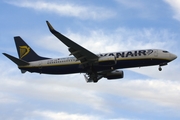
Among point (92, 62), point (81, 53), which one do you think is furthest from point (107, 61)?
point (81, 53)

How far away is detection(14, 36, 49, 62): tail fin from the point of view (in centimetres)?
7536

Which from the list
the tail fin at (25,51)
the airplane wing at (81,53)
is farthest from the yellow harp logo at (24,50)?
the airplane wing at (81,53)

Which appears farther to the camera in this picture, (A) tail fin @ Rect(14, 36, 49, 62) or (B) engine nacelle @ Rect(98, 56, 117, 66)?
(A) tail fin @ Rect(14, 36, 49, 62)

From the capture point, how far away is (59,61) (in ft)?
230

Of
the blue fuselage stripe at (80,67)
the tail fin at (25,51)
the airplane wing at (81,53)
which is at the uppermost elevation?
the tail fin at (25,51)

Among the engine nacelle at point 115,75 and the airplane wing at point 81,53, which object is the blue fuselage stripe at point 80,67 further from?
the engine nacelle at point 115,75

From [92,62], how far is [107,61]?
134 inches

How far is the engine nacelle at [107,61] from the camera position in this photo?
64875 mm

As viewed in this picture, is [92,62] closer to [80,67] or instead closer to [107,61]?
[80,67]

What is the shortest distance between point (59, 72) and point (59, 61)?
2.03m

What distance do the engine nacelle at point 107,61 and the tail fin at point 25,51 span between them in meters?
14.0

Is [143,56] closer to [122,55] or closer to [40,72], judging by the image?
[122,55]

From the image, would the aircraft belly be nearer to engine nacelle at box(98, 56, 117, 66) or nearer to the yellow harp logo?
engine nacelle at box(98, 56, 117, 66)

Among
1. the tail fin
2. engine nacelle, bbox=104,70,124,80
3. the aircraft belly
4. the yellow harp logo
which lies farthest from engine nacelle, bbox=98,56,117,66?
the yellow harp logo
